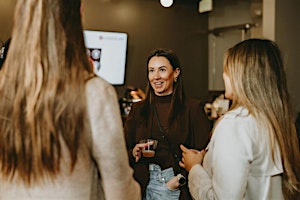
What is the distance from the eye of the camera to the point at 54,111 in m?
1.23

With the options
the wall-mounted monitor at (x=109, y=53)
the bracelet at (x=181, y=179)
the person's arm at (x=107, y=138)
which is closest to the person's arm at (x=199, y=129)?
Result: the bracelet at (x=181, y=179)

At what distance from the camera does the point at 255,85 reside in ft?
5.98

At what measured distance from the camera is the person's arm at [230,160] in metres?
1.73

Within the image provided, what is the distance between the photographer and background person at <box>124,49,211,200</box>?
8.70 feet

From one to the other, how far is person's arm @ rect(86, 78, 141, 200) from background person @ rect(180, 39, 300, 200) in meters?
0.55

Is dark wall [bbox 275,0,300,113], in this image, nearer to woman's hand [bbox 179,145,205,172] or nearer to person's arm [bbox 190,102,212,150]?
person's arm [bbox 190,102,212,150]

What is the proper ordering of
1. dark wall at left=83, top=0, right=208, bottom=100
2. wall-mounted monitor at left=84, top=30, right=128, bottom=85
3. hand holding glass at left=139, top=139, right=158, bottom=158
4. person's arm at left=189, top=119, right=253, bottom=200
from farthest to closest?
dark wall at left=83, top=0, right=208, bottom=100
wall-mounted monitor at left=84, top=30, right=128, bottom=85
hand holding glass at left=139, top=139, right=158, bottom=158
person's arm at left=189, top=119, right=253, bottom=200

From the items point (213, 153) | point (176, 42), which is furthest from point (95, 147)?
point (176, 42)

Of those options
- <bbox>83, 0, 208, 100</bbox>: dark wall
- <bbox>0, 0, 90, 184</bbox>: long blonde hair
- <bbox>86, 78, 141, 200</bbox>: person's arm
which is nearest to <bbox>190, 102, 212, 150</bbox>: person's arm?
<bbox>86, 78, 141, 200</bbox>: person's arm

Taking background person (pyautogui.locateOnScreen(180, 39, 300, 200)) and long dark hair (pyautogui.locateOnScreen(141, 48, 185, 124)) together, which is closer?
background person (pyautogui.locateOnScreen(180, 39, 300, 200))

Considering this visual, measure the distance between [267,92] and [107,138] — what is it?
84cm

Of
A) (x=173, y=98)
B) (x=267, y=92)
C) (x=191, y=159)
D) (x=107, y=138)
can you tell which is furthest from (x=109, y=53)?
(x=107, y=138)

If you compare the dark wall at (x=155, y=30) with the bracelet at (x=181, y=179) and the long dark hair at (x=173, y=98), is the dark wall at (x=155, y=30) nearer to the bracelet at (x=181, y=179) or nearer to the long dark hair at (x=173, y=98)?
the long dark hair at (x=173, y=98)

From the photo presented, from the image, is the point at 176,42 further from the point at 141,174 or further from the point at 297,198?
the point at 297,198
